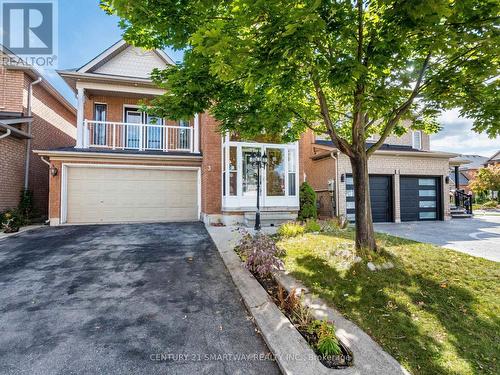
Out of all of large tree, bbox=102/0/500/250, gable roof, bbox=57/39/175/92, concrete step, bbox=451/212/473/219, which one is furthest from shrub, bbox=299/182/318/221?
concrete step, bbox=451/212/473/219

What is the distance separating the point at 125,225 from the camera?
1041 centimetres

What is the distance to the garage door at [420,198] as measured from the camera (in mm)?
12758

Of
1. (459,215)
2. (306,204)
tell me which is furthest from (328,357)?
(459,215)

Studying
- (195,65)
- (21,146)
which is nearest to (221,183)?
(195,65)

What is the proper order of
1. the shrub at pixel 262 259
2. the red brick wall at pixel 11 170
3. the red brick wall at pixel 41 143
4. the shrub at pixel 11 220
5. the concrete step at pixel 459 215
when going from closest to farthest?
the shrub at pixel 262 259, the shrub at pixel 11 220, the red brick wall at pixel 11 170, the red brick wall at pixel 41 143, the concrete step at pixel 459 215

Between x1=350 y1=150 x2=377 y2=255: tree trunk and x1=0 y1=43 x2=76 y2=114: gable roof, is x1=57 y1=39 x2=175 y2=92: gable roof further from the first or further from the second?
x1=350 y1=150 x2=377 y2=255: tree trunk

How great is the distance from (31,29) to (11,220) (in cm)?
896

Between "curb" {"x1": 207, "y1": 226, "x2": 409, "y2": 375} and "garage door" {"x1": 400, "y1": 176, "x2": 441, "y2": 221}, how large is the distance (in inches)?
429

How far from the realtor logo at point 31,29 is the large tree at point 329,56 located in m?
9.51

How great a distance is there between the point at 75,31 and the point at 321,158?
12985mm

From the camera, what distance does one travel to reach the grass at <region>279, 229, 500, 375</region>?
2.63 m

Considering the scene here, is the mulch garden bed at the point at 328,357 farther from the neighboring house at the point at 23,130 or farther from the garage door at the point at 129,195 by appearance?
the neighboring house at the point at 23,130

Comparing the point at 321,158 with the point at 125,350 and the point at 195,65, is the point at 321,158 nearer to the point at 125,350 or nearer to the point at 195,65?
the point at 195,65

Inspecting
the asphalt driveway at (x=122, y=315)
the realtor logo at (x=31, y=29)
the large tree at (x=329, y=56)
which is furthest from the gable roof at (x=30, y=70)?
the large tree at (x=329, y=56)
